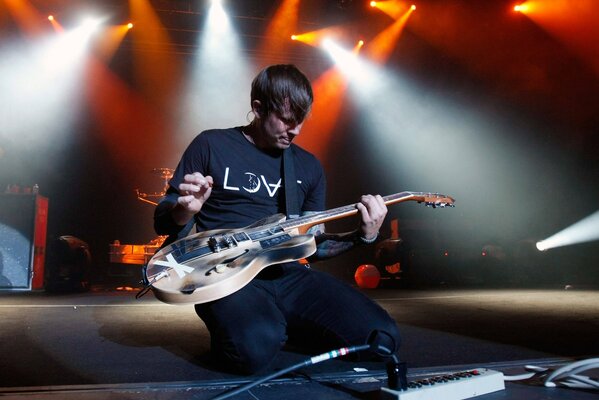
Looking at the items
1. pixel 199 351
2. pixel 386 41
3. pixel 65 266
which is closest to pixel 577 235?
pixel 386 41

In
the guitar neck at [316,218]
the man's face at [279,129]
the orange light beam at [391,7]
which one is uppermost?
the orange light beam at [391,7]

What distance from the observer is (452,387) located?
1346 mm

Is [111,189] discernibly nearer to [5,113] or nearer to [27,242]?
[5,113]

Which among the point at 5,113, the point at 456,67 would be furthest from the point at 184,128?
the point at 456,67

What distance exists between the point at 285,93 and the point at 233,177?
19.6 inches

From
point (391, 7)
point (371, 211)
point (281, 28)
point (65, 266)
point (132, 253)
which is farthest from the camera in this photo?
point (281, 28)

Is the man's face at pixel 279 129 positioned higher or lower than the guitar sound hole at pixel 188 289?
higher

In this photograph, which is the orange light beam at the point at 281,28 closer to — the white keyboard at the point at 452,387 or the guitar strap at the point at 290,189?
the guitar strap at the point at 290,189

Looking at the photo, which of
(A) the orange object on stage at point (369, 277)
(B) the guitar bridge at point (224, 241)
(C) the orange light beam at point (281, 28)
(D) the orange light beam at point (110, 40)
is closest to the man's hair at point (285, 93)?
(B) the guitar bridge at point (224, 241)

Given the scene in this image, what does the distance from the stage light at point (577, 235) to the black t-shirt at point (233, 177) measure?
22.1 ft

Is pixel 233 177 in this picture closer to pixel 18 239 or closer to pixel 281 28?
pixel 18 239

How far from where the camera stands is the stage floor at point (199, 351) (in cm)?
156

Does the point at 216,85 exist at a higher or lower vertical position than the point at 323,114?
higher

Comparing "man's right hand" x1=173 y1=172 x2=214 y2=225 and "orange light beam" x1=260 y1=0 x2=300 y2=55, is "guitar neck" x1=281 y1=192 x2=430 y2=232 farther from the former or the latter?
"orange light beam" x1=260 y1=0 x2=300 y2=55
